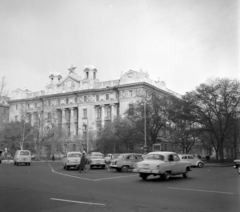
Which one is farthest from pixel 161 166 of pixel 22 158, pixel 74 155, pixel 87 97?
pixel 87 97

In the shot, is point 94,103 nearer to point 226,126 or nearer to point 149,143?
point 149,143

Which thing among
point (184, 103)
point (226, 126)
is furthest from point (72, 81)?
point (226, 126)

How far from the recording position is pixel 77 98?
8581cm

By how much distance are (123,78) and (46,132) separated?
23974mm

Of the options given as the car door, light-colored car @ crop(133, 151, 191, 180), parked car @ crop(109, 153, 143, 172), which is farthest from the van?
the car door

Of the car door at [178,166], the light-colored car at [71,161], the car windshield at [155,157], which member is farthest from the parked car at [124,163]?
the car windshield at [155,157]

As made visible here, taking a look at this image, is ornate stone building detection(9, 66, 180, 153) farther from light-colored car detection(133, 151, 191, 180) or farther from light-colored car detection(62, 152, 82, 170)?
light-colored car detection(133, 151, 191, 180)

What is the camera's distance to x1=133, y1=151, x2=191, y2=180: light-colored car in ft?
54.9

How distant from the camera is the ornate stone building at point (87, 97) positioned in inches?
2965

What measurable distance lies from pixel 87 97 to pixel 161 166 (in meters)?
67.8

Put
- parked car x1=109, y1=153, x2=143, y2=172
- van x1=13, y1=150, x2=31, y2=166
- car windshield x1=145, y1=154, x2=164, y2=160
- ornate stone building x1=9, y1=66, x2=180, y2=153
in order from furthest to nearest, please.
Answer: ornate stone building x1=9, y1=66, x2=180, y2=153
van x1=13, y1=150, x2=31, y2=166
parked car x1=109, y1=153, x2=143, y2=172
car windshield x1=145, y1=154, x2=164, y2=160

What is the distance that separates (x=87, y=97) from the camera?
274 ft

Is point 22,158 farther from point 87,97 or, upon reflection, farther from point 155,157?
point 87,97

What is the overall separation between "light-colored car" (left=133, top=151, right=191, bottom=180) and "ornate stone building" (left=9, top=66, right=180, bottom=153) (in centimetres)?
5435
